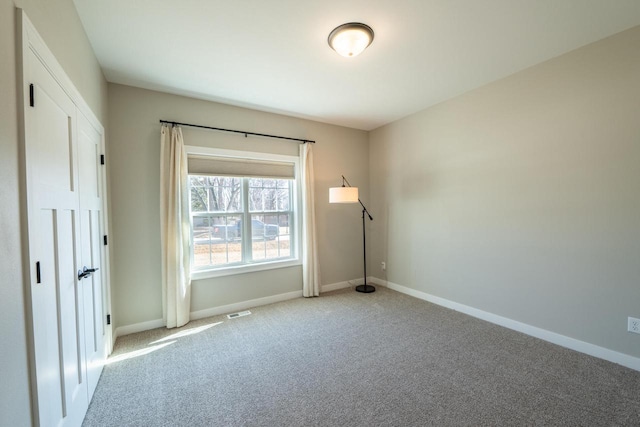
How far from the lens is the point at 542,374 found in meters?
2.13

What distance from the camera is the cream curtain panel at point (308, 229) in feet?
13.1

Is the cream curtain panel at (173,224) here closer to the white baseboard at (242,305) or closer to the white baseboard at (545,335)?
the white baseboard at (242,305)

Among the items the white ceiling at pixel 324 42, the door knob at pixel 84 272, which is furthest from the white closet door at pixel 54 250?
the white ceiling at pixel 324 42

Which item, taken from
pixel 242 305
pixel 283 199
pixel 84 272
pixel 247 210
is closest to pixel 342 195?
pixel 283 199

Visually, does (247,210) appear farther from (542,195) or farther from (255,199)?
(542,195)

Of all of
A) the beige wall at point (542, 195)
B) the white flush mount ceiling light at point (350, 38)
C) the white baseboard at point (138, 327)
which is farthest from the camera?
the white baseboard at point (138, 327)

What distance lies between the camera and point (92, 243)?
6.86 ft

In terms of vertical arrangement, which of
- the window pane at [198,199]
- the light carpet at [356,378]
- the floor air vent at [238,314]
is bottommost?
the light carpet at [356,378]

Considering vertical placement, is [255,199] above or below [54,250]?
above

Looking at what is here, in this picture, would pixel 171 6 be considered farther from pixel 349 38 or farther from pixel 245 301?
pixel 245 301

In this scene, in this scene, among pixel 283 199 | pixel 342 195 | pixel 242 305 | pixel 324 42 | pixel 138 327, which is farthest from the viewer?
pixel 283 199

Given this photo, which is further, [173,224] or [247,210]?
Answer: [247,210]

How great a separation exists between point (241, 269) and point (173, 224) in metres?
1.05

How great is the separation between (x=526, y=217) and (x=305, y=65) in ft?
9.12
